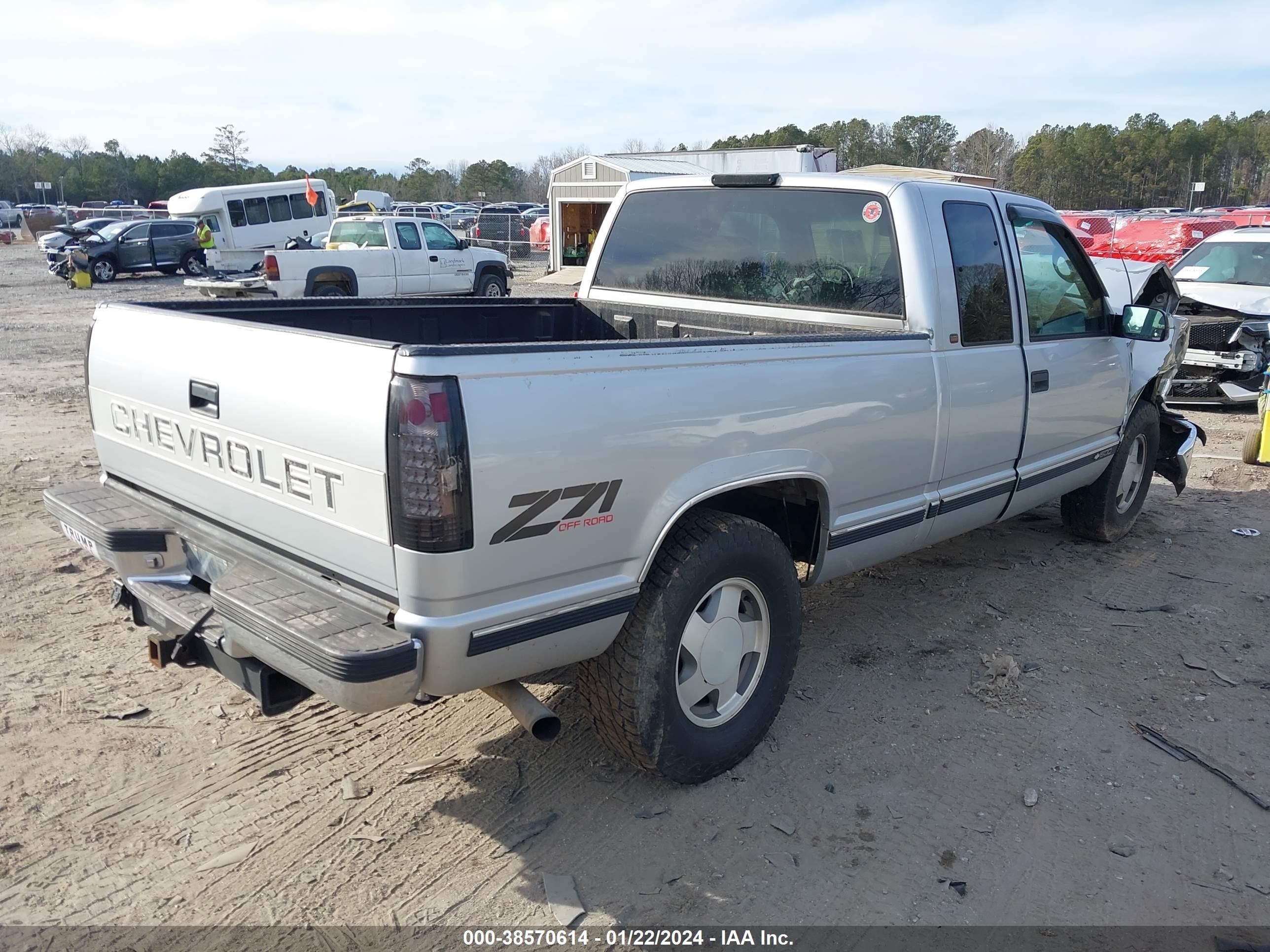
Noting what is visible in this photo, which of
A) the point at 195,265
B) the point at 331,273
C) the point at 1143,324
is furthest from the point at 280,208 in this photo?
the point at 1143,324

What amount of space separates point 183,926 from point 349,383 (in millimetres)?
1605

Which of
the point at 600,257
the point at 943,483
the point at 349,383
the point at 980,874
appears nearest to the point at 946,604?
the point at 943,483

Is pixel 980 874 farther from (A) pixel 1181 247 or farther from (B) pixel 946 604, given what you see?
(A) pixel 1181 247

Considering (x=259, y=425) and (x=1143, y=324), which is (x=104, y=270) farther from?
(x=1143, y=324)

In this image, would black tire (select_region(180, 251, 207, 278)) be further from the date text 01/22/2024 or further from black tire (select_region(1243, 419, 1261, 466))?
the date text 01/22/2024

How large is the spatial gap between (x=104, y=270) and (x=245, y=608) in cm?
2743

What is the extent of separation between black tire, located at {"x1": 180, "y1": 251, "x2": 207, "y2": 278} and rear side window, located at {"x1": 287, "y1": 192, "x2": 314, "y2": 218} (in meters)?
2.83

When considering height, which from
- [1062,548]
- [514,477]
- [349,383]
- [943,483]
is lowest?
[1062,548]

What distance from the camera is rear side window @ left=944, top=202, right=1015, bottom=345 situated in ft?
13.8

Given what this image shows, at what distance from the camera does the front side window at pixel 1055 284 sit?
4.68 metres

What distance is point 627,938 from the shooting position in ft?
9.05

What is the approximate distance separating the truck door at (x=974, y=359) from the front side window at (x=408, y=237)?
50.0 feet

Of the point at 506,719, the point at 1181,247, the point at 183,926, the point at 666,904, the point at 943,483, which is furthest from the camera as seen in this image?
the point at 1181,247

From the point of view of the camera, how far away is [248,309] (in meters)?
3.94
